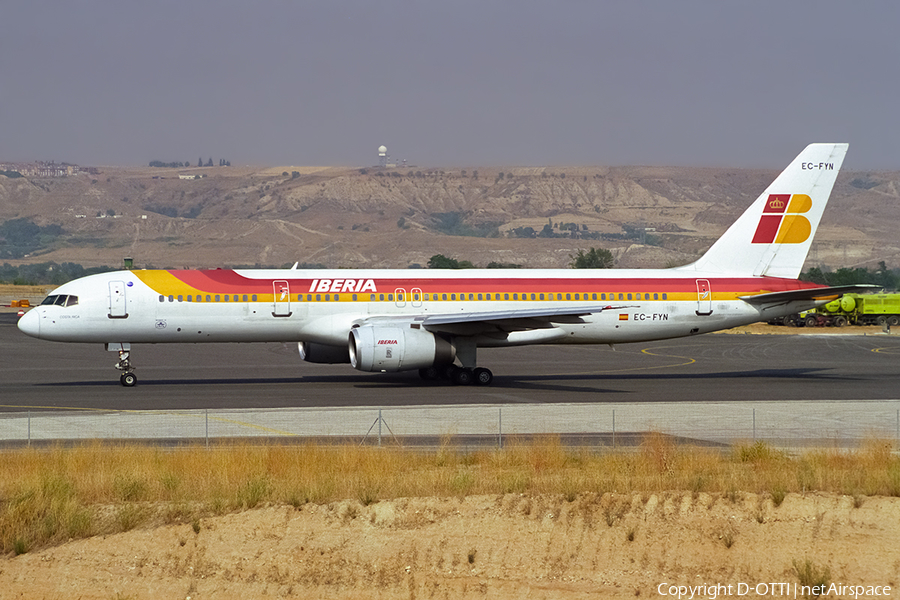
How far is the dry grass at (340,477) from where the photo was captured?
1836cm

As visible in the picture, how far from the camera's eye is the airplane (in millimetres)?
36125

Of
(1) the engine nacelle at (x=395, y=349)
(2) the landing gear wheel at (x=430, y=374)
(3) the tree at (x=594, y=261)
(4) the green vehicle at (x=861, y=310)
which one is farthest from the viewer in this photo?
(3) the tree at (x=594, y=261)

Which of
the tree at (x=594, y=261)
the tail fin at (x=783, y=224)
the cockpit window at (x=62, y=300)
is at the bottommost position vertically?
the cockpit window at (x=62, y=300)

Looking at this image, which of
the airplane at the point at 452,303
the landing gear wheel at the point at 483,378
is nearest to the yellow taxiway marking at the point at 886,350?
the airplane at the point at 452,303

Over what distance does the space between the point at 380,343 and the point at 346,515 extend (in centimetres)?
A: 1698

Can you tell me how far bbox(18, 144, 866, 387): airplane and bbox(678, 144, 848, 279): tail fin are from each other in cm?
4

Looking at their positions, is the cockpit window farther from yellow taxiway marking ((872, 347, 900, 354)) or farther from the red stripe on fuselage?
yellow taxiway marking ((872, 347, 900, 354))

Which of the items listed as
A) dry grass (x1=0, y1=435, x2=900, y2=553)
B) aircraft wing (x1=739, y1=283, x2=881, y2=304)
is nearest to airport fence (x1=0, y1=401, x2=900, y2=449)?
dry grass (x1=0, y1=435, x2=900, y2=553)

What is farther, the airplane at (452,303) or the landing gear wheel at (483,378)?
the landing gear wheel at (483,378)

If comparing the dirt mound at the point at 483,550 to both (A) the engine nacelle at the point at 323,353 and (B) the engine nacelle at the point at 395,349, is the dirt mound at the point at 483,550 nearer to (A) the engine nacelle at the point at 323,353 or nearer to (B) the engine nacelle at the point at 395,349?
(B) the engine nacelle at the point at 395,349

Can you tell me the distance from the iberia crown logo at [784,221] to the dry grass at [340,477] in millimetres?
20021

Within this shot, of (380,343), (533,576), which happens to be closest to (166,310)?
(380,343)

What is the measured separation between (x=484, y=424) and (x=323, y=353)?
12.6 meters

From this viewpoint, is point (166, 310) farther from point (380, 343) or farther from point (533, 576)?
point (533, 576)
